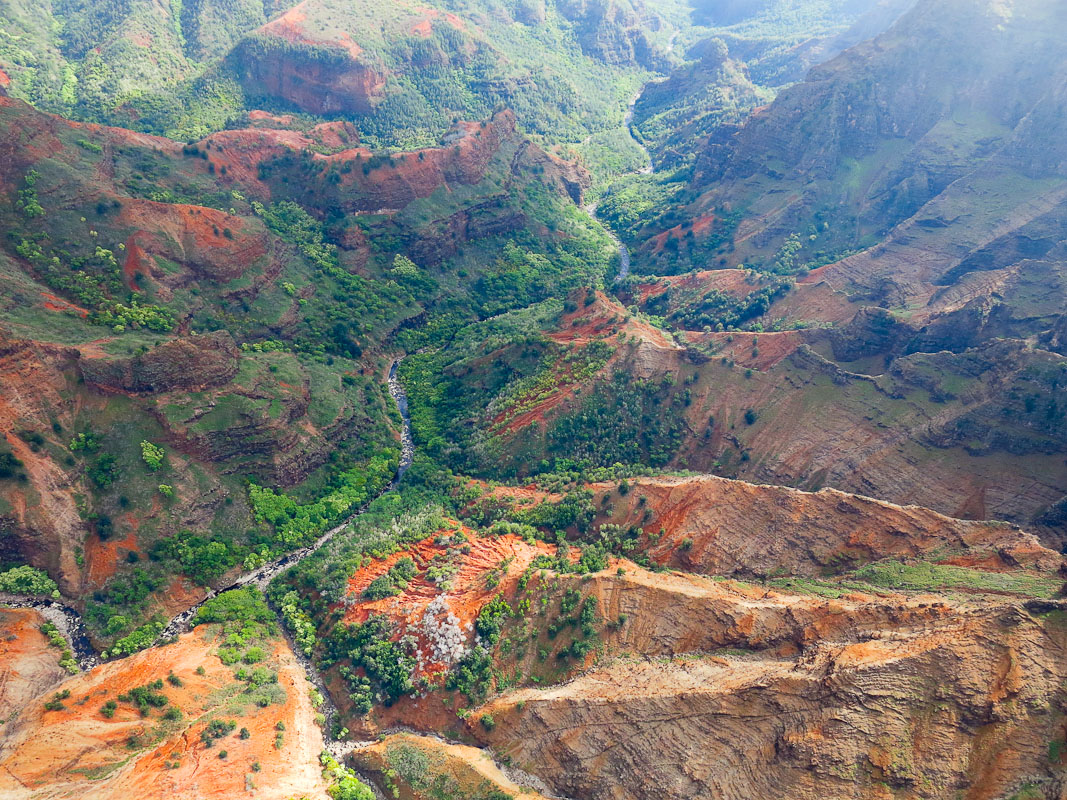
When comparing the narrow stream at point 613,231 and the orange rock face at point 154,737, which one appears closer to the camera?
the orange rock face at point 154,737

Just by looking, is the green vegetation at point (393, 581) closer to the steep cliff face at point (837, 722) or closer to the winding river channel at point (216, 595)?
the winding river channel at point (216, 595)

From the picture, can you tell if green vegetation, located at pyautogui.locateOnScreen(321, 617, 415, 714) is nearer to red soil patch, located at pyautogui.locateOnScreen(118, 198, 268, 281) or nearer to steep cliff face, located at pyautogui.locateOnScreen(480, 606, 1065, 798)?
steep cliff face, located at pyautogui.locateOnScreen(480, 606, 1065, 798)

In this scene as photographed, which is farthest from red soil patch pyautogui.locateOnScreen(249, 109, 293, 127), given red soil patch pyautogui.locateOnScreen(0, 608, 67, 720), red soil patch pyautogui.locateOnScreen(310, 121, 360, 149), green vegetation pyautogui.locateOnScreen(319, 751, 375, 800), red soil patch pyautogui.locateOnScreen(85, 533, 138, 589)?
green vegetation pyautogui.locateOnScreen(319, 751, 375, 800)

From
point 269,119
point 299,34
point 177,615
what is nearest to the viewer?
point 177,615

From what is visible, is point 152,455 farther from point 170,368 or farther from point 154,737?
point 154,737

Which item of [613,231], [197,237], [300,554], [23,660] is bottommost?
[300,554]

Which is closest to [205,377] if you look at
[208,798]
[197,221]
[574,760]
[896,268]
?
[197,221]

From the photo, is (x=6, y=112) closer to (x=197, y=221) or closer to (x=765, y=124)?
(x=197, y=221)

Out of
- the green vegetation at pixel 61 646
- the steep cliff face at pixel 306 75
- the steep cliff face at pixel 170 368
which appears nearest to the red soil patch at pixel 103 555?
the green vegetation at pixel 61 646

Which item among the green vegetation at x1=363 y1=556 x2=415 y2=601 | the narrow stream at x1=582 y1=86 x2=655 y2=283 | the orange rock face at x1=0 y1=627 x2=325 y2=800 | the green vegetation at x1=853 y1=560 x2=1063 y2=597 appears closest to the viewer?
the orange rock face at x1=0 y1=627 x2=325 y2=800

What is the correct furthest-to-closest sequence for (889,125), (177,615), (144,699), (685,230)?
(685,230) → (889,125) → (177,615) → (144,699)

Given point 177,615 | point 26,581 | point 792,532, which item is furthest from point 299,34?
point 792,532
